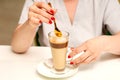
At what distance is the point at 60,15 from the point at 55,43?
1.61 feet

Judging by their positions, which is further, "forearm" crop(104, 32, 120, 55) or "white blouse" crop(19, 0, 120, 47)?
"white blouse" crop(19, 0, 120, 47)

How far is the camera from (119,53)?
145 centimetres

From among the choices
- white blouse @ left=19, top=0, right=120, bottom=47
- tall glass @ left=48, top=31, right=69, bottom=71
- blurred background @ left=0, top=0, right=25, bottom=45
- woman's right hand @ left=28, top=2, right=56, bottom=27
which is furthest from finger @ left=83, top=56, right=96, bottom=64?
blurred background @ left=0, top=0, right=25, bottom=45

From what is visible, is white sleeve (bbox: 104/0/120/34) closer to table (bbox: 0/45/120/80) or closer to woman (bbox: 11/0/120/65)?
woman (bbox: 11/0/120/65)

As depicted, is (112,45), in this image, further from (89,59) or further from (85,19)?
(85,19)

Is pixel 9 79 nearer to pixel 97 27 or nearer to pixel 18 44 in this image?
pixel 18 44

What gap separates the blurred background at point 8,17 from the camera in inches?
144

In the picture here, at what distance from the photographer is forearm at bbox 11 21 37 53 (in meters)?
1.46

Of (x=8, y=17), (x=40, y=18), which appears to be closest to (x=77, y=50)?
(x=40, y=18)

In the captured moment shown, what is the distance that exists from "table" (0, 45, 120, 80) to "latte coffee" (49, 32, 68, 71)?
8 cm

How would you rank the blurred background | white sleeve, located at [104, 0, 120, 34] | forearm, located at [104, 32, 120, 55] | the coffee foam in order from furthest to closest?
the blurred background < white sleeve, located at [104, 0, 120, 34] < forearm, located at [104, 32, 120, 55] < the coffee foam

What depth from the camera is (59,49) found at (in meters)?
1.23

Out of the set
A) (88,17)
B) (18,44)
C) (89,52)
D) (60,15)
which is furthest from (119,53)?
(18,44)

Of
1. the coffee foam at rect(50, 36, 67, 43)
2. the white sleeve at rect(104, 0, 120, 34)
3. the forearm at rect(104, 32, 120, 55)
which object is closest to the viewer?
the coffee foam at rect(50, 36, 67, 43)
